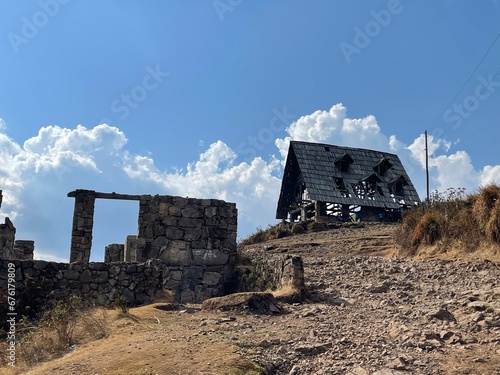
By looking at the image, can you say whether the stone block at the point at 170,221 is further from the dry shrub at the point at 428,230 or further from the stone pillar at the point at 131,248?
the dry shrub at the point at 428,230

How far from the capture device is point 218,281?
1350cm

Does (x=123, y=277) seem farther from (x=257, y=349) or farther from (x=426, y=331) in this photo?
(x=426, y=331)

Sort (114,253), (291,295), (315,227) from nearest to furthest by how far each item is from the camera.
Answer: (291,295)
(114,253)
(315,227)

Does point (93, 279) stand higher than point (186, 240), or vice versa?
point (186, 240)

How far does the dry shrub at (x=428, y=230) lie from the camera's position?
12.8 m

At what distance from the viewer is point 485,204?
1173 cm

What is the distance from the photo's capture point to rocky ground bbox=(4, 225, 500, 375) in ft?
18.9

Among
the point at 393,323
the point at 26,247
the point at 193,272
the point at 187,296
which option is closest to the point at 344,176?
the point at 26,247

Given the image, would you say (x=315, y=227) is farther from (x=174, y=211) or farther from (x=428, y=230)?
(x=174, y=211)

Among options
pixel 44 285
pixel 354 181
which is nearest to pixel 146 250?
pixel 44 285

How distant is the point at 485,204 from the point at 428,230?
5.47 ft

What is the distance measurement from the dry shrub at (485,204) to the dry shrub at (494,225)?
245mm

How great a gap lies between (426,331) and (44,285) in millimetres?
7107

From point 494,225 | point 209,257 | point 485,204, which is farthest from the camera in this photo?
point 209,257
